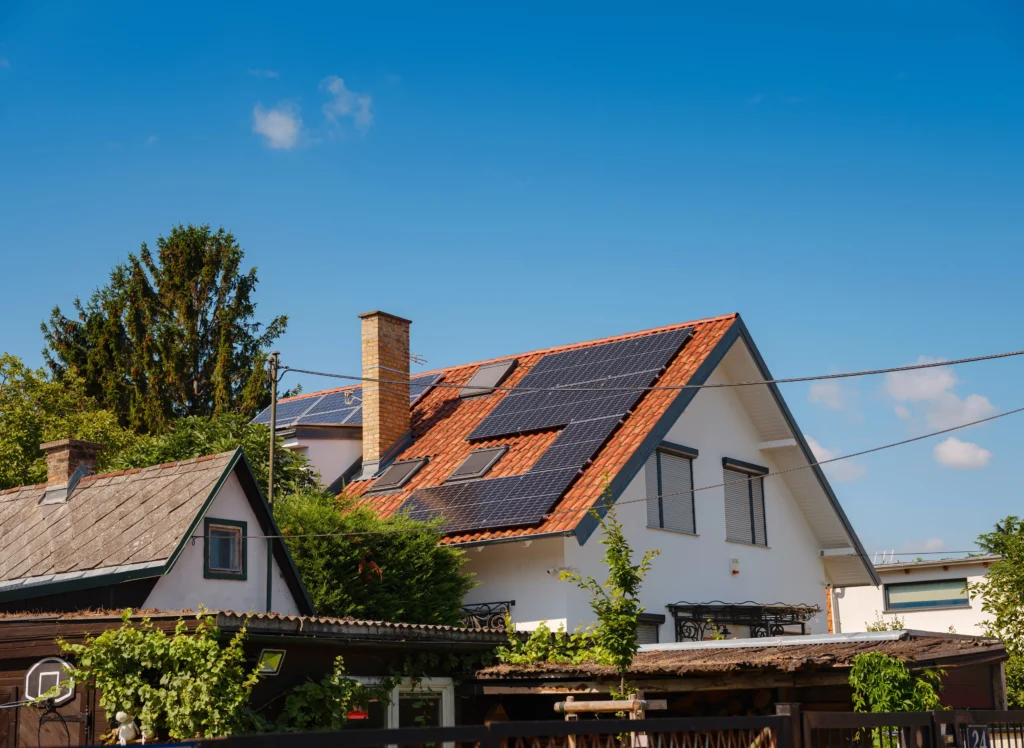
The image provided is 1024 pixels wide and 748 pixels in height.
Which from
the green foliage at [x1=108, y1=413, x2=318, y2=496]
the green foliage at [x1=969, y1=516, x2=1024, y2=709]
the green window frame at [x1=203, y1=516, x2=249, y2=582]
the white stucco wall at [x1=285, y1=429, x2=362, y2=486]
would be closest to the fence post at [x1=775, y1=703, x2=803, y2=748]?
the green window frame at [x1=203, y1=516, x2=249, y2=582]

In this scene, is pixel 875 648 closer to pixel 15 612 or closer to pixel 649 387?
pixel 649 387

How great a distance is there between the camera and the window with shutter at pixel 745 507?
79.5 feet

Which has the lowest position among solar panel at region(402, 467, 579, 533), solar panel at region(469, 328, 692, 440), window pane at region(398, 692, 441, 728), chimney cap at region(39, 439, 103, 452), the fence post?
window pane at region(398, 692, 441, 728)

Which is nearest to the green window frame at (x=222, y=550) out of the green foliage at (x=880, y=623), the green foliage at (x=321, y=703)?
the green foliage at (x=321, y=703)

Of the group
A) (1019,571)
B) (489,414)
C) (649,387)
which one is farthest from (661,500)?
(1019,571)

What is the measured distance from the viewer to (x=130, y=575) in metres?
16.0

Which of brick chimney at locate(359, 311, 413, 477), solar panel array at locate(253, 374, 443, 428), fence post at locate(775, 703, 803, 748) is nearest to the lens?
fence post at locate(775, 703, 803, 748)

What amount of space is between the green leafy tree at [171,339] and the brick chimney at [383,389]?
18086 mm

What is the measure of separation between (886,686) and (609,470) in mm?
7475

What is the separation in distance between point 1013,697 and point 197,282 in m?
31.0

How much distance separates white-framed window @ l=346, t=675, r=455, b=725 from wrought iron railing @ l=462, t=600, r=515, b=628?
3.19 m

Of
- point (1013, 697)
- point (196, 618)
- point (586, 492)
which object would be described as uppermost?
point (586, 492)

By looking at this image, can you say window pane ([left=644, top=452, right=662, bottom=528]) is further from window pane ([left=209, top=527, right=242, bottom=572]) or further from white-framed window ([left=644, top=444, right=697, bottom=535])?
window pane ([left=209, top=527, right=242, bottom=572])

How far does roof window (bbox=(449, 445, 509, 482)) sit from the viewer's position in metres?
22.4
